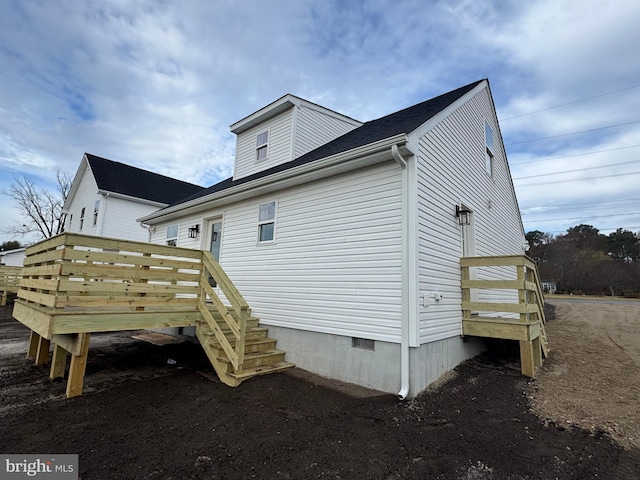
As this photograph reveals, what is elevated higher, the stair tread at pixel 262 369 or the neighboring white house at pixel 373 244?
the neighboring white house at pixel 373 244

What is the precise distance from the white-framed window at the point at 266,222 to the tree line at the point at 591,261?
117ft

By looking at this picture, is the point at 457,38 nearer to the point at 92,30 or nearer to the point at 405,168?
the point at 405,168

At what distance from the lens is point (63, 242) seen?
13.8 feet

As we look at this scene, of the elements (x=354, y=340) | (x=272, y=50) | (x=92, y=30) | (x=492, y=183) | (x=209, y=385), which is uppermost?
(x=272, y=50)

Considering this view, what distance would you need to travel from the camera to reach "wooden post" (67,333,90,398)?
4.14 metres

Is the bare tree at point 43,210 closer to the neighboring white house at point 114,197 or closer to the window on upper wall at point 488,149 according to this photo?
the neighboring white house at point 114,197

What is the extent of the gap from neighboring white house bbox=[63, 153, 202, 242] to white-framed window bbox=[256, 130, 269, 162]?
399 inches

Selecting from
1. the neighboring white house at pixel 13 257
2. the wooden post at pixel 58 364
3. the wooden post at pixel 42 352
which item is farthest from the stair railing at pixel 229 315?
the neighboring white house at pixel 13 257

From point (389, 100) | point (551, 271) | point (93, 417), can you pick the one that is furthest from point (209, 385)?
point (551, 271)

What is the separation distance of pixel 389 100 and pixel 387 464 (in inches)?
475

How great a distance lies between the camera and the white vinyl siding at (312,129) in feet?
28.0

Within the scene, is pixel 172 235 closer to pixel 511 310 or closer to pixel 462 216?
pixel 462 216

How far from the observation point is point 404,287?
14.6ft

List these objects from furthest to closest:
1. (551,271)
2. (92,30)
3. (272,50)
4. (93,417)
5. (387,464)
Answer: (551,271)
(272,50)
(92,30)
(93,417)
(387,464)
